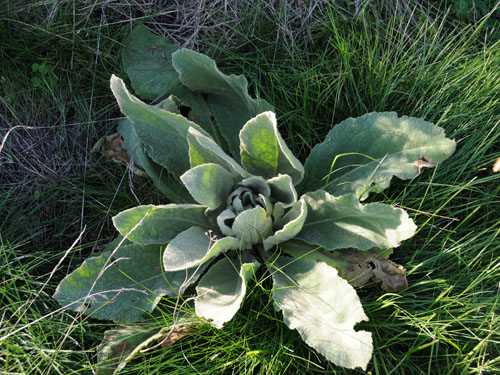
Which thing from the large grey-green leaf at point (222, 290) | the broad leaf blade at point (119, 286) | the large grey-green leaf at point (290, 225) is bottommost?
the broad leaf blade at point (119, 286)

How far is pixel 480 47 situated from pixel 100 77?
1817 millimetres

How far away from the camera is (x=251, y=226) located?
1.97 meters

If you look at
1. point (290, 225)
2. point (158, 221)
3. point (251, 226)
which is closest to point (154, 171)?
point (158, 221)

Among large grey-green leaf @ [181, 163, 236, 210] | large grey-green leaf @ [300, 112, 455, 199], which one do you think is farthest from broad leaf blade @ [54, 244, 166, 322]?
large grey-green leaf @ [300, 112, 455, 199]

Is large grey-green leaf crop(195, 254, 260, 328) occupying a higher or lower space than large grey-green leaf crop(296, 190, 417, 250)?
lower

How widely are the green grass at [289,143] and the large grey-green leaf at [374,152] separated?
0.11 metres

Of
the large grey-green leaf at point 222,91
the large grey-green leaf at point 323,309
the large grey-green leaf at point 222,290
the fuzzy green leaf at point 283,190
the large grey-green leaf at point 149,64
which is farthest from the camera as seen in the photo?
the large grey-green leaf at point 149,64

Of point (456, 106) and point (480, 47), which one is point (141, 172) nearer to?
point (456, 106)

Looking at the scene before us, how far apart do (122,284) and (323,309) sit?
30.1 inches

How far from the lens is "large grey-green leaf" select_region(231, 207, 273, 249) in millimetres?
1889

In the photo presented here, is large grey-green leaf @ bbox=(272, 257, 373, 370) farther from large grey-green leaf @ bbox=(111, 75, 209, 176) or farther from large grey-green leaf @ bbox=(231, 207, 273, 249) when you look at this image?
large grey-green leaf @ bbox=(111, 75, 209, 176)

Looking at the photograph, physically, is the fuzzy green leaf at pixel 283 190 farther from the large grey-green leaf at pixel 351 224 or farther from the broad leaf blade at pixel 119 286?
the broad leaf blade at pixel 119 286

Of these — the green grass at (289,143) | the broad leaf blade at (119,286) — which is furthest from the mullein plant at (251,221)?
the green grass at (289,143)

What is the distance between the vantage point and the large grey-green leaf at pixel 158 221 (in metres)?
1.90
